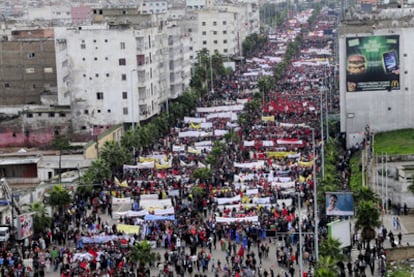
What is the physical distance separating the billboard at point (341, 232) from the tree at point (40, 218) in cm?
1526

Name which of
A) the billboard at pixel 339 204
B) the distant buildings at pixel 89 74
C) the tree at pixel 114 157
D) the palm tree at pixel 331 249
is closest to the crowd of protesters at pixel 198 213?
the tree at pixel 114 157

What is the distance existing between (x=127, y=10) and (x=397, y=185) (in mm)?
49545

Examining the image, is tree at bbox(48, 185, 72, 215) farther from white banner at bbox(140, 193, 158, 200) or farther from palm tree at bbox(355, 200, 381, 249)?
palm tree at bbox(355, 200, 381, 249)

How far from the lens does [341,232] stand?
1812 inches

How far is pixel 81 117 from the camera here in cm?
9144

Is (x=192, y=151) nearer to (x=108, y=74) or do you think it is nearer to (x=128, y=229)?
(x=108, y=74)

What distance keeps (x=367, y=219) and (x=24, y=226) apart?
16.4 meters

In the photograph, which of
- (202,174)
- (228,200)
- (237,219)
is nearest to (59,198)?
(228,200)

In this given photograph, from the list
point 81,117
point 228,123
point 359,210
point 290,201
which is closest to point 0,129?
point 81,117

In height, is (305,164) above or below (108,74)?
below

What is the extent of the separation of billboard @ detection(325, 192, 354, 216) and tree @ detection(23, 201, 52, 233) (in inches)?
547

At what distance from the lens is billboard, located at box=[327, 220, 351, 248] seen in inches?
1786

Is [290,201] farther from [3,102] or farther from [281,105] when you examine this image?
[3,102]

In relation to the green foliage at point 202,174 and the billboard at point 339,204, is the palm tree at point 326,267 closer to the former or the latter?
the billboard at point 339,204
